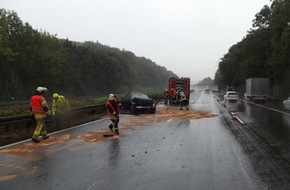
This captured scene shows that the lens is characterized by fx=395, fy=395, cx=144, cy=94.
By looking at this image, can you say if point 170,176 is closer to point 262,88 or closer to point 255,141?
point 255,141

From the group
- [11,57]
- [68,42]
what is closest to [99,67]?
[68,42]

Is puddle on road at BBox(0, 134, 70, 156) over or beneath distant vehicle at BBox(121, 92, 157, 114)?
beneath

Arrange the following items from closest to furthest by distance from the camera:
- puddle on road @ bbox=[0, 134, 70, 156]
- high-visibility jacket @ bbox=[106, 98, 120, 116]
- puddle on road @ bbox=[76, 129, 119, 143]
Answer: puddle on road @ bbox=[0, 134, 70, 156], puddle on road @ bbox=[76, 129, 119, 143], high-visibility jacket @ bbox=[106, 98, 120, 116]

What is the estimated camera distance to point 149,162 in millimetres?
8953

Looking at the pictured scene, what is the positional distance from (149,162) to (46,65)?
219 feet

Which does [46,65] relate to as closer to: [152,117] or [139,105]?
[139,105]

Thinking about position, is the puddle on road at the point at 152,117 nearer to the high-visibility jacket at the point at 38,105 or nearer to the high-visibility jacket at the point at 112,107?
the high-visibility jacket at the point at 112,107

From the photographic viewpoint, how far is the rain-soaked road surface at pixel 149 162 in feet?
23.0

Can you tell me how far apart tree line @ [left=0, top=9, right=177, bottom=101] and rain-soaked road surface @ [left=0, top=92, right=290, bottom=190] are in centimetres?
3979

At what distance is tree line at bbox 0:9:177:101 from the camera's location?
62531 millimetres

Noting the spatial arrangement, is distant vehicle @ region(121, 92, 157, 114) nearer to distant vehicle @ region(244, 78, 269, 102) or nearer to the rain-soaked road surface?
the rain-soaked road surface

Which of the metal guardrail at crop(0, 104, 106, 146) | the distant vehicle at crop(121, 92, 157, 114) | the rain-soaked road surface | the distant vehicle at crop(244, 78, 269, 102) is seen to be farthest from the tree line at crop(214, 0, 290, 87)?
the rain-soaked road surface

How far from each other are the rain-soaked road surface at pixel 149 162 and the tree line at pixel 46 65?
39.8m

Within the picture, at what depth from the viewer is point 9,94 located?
1975 inches
